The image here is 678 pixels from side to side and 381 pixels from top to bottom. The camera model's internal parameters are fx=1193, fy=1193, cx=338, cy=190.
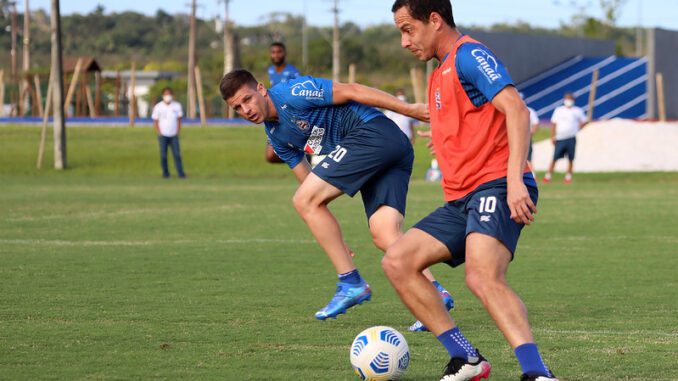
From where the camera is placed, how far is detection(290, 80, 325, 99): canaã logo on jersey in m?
7.54

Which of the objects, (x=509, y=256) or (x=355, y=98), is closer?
(x=509, y=256)

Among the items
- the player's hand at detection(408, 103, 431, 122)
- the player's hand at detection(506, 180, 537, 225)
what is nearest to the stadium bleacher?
the player's hand at detection(408, 103, 431, 122)

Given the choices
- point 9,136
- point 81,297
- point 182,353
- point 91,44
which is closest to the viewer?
point 182,353

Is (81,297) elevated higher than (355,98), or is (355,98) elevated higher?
(355,98)

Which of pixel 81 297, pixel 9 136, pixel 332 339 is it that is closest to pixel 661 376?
pixel 332 339

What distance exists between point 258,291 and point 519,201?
4502 millimetres

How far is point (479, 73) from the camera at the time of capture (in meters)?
5.39

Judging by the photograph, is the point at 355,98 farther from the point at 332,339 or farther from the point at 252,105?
the point at 332,339

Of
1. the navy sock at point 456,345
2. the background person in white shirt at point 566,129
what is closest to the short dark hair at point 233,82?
the navy sock at point 456,345

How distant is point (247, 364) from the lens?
6309mm

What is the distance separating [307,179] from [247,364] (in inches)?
68.5

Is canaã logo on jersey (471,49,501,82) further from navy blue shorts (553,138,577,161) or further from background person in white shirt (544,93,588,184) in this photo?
navy blue shorts (553,138,577,161)

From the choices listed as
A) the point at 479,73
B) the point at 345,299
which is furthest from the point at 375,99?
the point at 479,73

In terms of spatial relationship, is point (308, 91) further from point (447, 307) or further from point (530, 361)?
point (530, 361)
